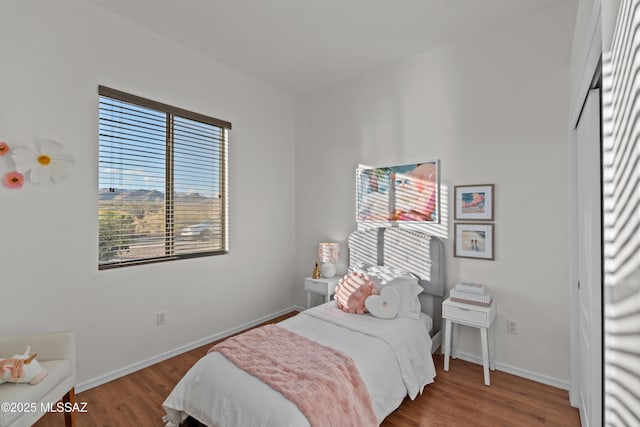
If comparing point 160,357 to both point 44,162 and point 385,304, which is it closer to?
point 44,162

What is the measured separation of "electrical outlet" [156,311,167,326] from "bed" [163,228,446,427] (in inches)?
42.7

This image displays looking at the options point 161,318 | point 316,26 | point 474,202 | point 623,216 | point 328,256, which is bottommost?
point 161,318

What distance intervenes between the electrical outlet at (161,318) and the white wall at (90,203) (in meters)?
0.05

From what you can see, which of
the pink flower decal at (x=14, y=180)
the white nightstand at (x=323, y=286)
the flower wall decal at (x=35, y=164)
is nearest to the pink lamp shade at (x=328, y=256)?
the white nightstand at (x=323, y=286)

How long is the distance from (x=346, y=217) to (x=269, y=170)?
116 centimetres

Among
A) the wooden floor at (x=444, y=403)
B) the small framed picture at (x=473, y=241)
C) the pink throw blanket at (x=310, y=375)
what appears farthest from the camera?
the small framed picture at (x=473, y=241)

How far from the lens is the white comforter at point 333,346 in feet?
5.16

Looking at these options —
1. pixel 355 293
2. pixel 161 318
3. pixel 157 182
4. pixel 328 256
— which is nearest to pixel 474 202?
pixel 355 293

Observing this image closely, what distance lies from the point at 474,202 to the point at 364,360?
175 centimetres

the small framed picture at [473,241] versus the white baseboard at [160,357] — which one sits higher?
the small framed picture at [473,241]

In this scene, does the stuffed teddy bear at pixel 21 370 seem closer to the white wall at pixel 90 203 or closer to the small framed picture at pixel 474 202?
the white wall at pixel 90 203

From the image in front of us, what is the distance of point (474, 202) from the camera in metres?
2.85

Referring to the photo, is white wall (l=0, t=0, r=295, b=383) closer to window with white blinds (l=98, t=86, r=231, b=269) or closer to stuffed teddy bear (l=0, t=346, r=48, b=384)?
window with white blinds (l=98, t=86, r=231, b=269)

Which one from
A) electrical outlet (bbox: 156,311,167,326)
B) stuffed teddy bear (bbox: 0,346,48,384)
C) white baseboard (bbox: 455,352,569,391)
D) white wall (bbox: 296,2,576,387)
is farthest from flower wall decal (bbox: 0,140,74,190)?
white baseboard (bbox: 455,352,569,391)
